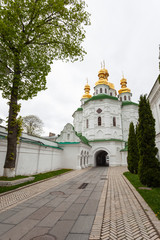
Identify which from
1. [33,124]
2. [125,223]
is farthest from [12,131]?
[33,124]

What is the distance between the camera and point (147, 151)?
9.25 meters

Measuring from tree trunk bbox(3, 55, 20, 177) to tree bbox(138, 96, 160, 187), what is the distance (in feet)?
28.5

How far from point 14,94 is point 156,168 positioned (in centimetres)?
1101

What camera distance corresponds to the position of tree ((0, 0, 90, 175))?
8473mm

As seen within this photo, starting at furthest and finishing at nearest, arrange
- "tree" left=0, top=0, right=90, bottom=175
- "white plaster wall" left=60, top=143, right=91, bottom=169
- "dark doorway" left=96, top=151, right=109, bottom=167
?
Answer: "dark doorway" left=96, top=151, right=109, bottom=167
"white plaster wall" left=60, top=143, right=91, bottom=169
"tree" left=0, top=0, right=90, bottom=175

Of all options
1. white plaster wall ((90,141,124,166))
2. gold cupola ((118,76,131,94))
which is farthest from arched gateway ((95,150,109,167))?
gold cupola ((118,76,131,94))

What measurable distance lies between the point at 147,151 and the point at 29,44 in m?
11.7

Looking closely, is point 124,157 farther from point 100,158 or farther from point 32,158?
point 32,158

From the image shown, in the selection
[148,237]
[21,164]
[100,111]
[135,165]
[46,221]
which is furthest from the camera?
[100,111]

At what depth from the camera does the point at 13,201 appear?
5.75 metres

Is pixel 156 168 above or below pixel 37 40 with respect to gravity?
below

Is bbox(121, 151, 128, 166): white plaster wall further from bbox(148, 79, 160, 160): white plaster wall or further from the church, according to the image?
bbox(148, 79, 160, 160): white plaster wall

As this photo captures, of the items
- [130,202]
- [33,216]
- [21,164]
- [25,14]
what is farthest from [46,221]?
[25,14]

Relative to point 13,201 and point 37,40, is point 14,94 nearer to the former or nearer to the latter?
point 37,40
